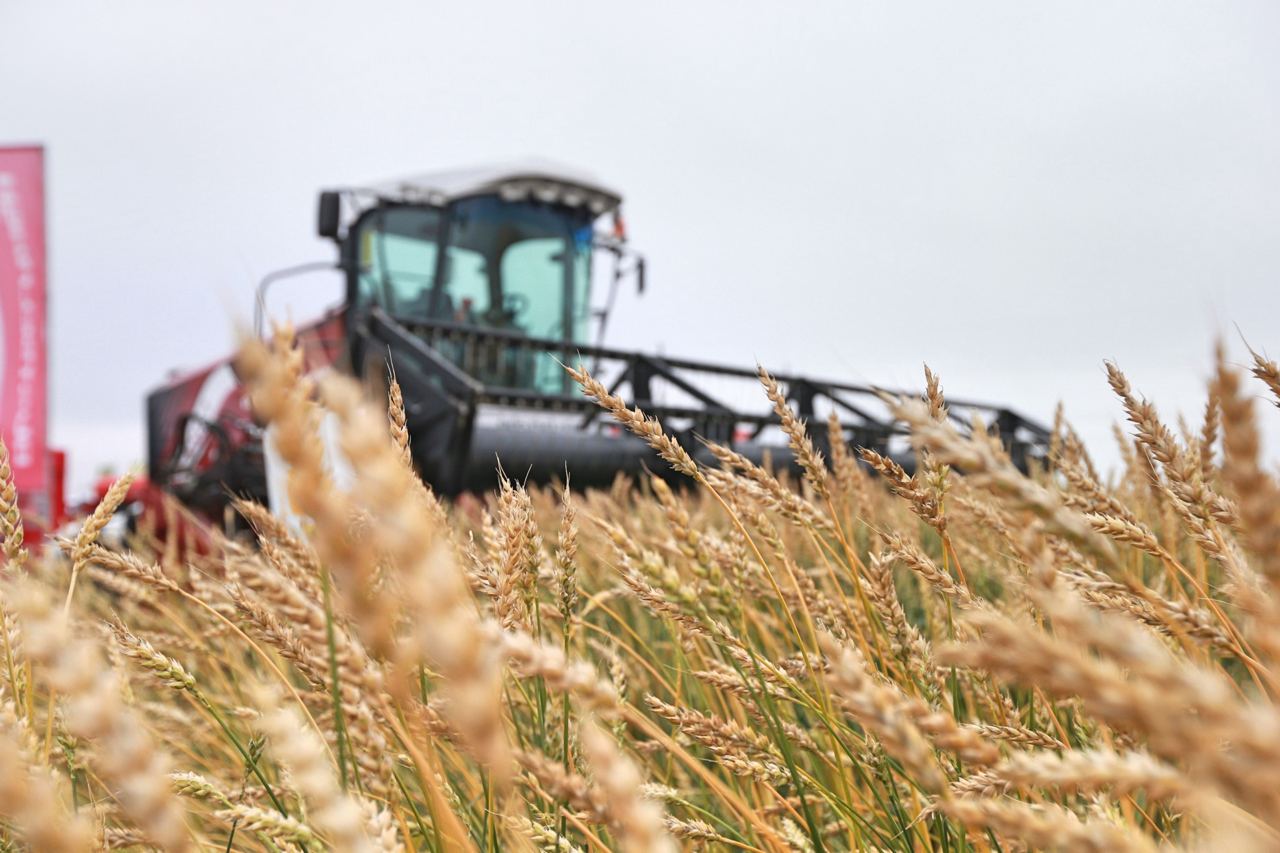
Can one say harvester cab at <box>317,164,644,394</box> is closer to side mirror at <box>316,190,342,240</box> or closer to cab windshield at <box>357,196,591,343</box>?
cab windshield at <box>357,196,591,343</box>

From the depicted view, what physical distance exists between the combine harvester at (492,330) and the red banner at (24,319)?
116cm

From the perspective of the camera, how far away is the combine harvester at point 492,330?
741 cm

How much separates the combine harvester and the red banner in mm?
1161

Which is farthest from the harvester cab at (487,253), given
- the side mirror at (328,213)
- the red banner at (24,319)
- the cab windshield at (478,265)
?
the red banner at (24,319)

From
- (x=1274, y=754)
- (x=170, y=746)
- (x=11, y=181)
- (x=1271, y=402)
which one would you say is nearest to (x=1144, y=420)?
(x=1271, y=402)

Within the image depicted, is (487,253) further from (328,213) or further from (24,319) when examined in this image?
(24,319)

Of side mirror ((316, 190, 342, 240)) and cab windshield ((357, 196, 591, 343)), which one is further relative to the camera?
cab windshield ((357, 196, 591, 343))

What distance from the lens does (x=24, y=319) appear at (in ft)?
29.4

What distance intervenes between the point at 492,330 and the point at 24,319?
4702mm

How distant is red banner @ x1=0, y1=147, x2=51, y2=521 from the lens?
8.55 meters

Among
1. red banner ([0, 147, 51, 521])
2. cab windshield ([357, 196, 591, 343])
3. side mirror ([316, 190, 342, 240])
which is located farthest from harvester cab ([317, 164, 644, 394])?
red banner ([0, 147, 51, 521])

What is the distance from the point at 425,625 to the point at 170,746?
1973mm

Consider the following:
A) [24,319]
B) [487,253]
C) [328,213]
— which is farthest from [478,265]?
[24,319]

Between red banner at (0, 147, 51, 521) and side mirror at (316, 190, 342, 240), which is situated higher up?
side mirror at (316, 190, 342, 240)
